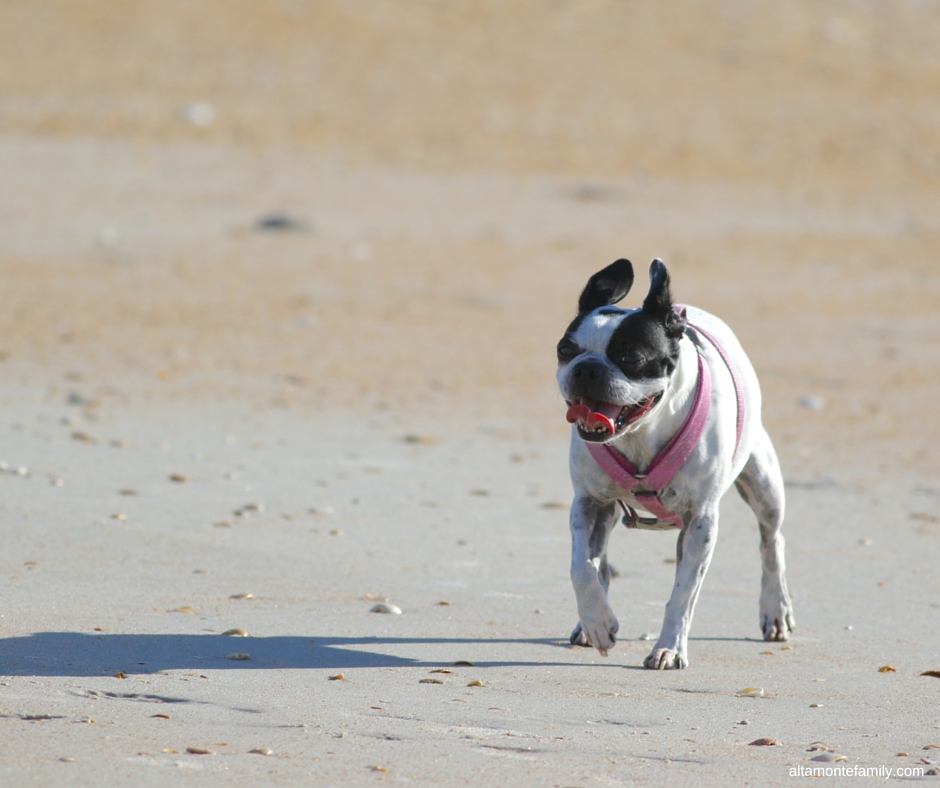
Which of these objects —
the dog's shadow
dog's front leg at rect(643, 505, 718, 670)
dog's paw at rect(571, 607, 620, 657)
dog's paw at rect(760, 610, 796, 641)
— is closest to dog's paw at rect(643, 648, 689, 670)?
A: dog's front leg at rect(643, 505, 718, 670)

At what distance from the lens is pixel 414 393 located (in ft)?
34.2

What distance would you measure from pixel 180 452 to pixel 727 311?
26.7 ft

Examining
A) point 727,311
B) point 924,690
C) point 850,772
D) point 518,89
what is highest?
point 518,89

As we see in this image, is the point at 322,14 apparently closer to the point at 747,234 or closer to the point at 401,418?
the point at 747,234

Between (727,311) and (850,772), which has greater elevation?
(727,311)

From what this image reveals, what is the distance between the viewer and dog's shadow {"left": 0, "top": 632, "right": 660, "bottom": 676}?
437cm

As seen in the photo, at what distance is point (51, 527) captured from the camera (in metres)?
6.12

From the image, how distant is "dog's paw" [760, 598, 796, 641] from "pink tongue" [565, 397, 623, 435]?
1295mm

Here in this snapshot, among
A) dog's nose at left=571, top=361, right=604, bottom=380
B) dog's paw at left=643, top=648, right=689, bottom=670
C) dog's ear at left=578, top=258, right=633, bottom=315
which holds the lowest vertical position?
dog's paw at left=643, top=648, right=689, bottom=670

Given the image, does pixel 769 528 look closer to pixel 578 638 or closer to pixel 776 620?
pixel 776 620

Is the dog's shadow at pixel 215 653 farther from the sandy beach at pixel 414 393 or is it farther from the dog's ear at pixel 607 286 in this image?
the dog's ear at pixel 607 286

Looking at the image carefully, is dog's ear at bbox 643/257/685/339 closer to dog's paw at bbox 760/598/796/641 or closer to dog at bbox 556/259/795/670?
dog at bbox 556/259/795/670

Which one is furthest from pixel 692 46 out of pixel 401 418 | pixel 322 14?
pixel 401 418

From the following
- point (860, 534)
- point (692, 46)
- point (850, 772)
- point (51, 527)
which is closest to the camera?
point (850, 772)
